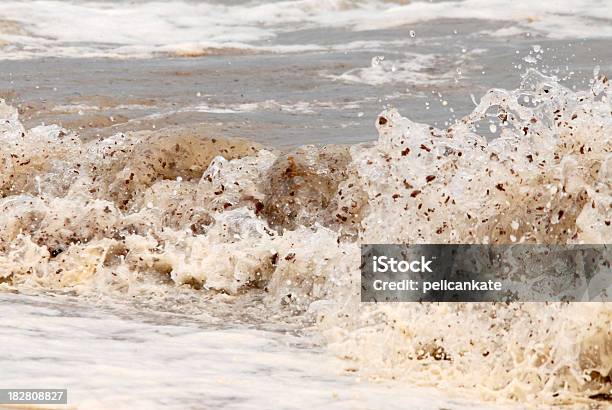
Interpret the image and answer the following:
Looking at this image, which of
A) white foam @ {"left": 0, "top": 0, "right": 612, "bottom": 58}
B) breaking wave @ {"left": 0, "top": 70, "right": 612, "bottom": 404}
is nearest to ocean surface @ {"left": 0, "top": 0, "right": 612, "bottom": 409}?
breaking wave @ {"left": 0, "top": 70, "right": 612, "bottom": 404}

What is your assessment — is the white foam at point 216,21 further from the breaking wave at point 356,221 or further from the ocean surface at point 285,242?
the breaking wave at point 356,221

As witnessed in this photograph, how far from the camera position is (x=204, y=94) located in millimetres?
12320

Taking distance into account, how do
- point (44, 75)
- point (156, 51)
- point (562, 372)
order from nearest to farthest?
point (562, 372) < point (44, 75) < point (156, 51)

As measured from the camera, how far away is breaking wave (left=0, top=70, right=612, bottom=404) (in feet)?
14.6

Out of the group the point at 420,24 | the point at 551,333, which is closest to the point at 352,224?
the point at 551,333

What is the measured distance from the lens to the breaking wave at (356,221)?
14.6 ft

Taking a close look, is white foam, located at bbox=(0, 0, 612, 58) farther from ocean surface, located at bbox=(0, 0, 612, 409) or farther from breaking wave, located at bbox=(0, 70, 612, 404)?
breaking wave, located at bbox=(0, 70, 612, 404)

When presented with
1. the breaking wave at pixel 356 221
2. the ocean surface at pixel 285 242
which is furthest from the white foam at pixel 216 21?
the breaking wave at pixel 356 221

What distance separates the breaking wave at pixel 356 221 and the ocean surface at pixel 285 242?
11 millimetres

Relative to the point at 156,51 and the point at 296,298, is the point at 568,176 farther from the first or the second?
the point at 156,51

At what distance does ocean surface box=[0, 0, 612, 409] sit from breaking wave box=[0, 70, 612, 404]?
0.4 inches

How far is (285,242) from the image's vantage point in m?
6.32

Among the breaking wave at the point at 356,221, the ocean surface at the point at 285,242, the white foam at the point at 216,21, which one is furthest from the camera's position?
the white foam at the point at 216,21

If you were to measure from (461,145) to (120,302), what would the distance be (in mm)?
1775
